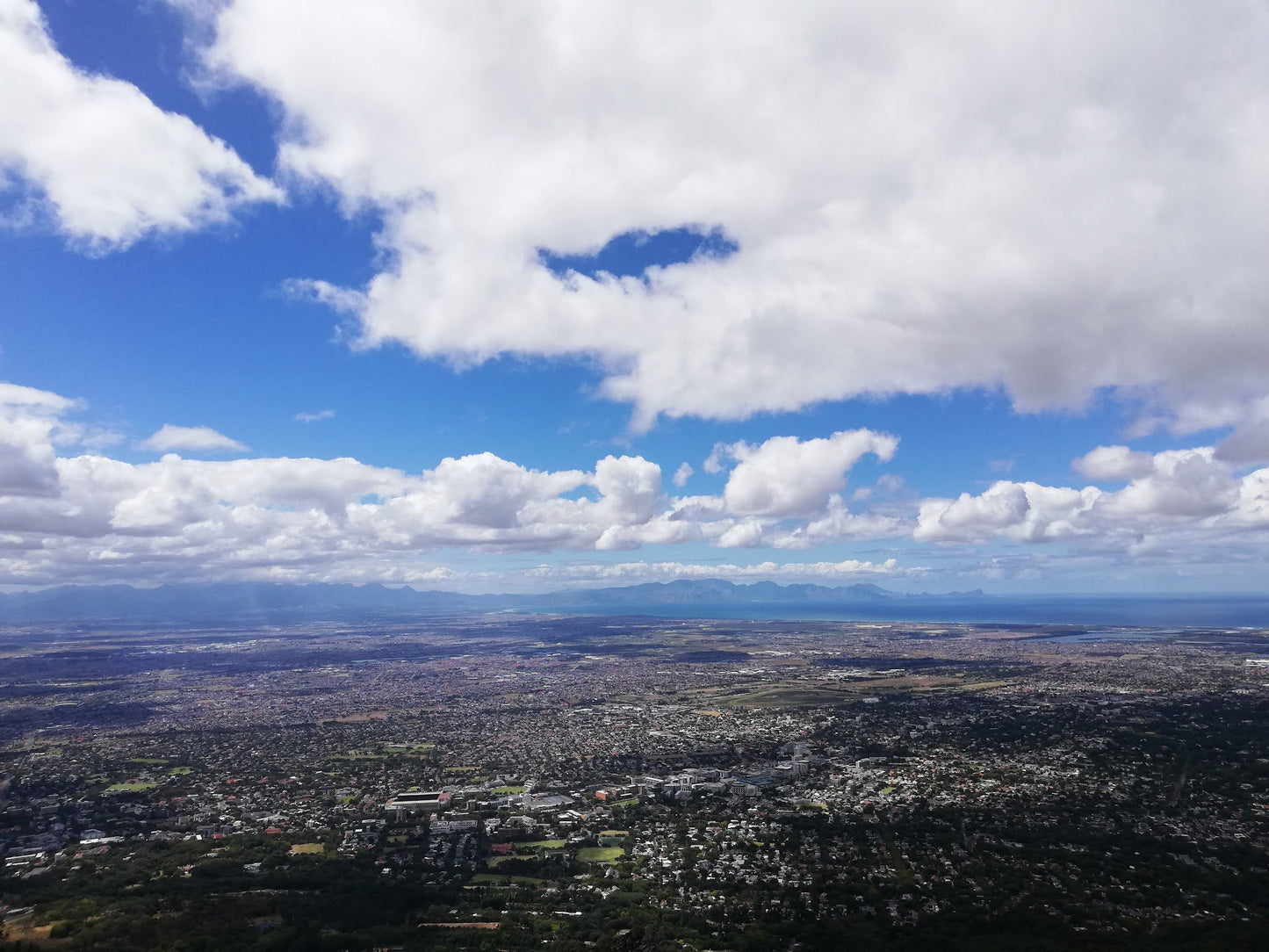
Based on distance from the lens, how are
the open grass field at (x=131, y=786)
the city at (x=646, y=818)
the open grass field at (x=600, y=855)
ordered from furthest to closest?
the open grass field at (x=131, y=786)
the open grass field at (x=600, y=855)
the city at (x=646, y=818)

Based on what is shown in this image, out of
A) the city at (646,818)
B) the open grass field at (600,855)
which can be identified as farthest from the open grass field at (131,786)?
the open grass field at (600,855)

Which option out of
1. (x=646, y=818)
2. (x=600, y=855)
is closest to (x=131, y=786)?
(x=600, y=855)

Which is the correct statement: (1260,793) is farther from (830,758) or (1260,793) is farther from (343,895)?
(343,895)

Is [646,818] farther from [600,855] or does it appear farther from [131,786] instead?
[131,786]

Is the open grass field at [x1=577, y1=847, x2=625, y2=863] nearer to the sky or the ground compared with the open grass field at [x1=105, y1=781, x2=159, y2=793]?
nearer to the sky

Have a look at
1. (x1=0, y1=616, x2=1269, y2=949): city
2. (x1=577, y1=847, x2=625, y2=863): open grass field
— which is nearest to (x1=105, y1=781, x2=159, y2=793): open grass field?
(x1=0, y1=616, x2=1269, y2=949): city

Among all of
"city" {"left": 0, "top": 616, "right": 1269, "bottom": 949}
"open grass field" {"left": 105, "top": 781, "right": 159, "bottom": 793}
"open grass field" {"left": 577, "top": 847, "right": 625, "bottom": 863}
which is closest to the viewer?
"city" {"left": 0, "top": 616, "right": 1269, "bottom": 949}

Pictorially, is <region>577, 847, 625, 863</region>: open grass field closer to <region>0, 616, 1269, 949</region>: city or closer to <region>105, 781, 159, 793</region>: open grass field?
<region>0, 616, 1269, 949</region>: city

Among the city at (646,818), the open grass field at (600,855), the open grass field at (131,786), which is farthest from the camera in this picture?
the open grass field at (131,786)

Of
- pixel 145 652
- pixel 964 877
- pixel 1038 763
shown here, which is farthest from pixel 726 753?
pixel 145 652

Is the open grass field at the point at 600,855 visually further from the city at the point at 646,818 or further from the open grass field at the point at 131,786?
the open grass field at the point at 131,786

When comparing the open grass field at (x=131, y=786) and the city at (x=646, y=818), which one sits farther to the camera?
the open grass field at (x=131, y=786)
